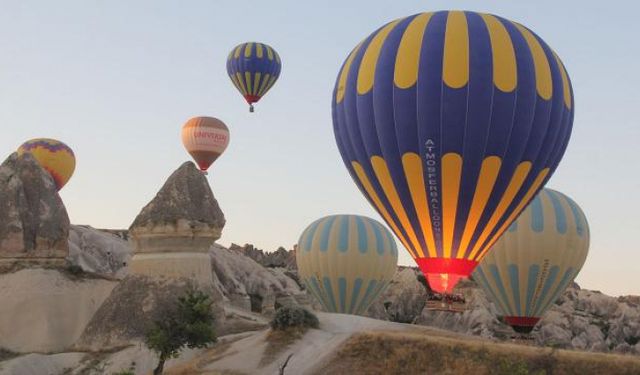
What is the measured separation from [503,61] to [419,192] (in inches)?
235

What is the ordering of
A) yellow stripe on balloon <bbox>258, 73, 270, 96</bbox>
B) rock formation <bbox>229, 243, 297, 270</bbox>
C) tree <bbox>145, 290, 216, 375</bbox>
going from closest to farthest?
1. tree <bbox>145, 290, 216, 375</bbox>
2. yellow stripe on balloon <bbox>258, 73, 270, 96</bbox>
3. rock formation <bbox>229, 243, 297, 270</bbox>

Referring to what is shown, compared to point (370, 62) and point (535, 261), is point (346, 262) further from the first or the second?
point (370, 62)

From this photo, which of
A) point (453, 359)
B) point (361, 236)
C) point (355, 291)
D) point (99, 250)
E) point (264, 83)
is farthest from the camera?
point (99, 250)

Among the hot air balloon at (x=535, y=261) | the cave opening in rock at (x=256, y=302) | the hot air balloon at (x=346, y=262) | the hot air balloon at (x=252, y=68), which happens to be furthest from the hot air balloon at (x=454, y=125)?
the cave opening in rock at (x=256, y=302)

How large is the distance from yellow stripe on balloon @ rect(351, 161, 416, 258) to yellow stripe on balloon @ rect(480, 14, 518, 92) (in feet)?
21.7

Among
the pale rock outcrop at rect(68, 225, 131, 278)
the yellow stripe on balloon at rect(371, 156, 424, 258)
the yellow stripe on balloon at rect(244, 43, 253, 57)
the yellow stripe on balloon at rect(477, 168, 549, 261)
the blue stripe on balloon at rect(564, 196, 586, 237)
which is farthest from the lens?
the pale rock outcrop at rect(68, 225, 131, 278)

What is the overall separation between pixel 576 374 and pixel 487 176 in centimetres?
854

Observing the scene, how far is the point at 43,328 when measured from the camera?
36719 millimetres

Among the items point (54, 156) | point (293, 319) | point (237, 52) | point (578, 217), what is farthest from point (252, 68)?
point (293, 319)

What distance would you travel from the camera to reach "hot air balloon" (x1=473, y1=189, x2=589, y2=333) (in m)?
44.0

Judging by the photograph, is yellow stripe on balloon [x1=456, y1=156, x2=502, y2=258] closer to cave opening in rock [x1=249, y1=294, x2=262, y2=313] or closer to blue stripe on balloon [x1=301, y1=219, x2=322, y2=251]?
blue stripe on balloon [x1=301, y1=219, x2=322, y2=251]

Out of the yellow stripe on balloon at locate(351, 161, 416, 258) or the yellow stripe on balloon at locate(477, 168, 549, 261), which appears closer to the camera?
the yellow stripe on balloon at locate(477, 168, 549, 261)

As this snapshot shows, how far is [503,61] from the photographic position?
30.0m

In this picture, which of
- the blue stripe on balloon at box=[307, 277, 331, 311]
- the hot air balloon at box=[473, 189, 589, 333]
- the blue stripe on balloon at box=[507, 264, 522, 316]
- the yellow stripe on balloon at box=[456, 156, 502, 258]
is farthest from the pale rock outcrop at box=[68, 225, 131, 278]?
the yellow stripe on balloon at box=[456, 156, 502, 258]
